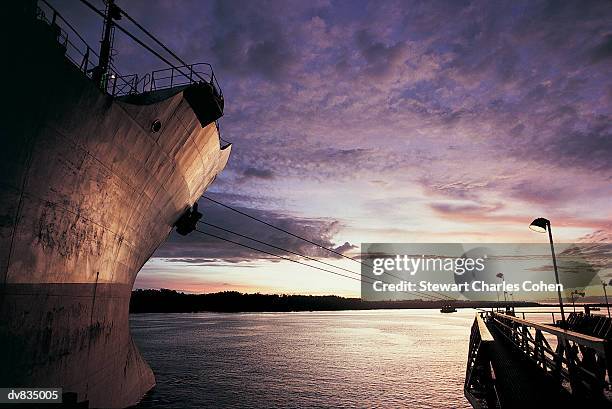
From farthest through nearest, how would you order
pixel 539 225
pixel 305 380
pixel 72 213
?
pixel 305 380, pixel 539 225, pixel 72 213

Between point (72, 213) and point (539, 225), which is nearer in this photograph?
point (72, 213)

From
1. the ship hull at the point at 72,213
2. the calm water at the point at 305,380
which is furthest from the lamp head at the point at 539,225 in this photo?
the ship hull at the point at 72,213

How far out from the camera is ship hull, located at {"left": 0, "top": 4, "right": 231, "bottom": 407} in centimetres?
680

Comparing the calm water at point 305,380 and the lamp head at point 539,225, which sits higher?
the lamp head at point 539,225

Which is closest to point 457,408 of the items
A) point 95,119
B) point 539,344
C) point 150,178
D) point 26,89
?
point 539,344

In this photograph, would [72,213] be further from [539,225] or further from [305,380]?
[305,380]

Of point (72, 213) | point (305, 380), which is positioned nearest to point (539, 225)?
point (72, 213)

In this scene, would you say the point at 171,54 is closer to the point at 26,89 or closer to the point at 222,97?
the point at 222,97

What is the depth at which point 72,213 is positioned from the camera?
8.38m

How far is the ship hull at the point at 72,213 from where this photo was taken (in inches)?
268

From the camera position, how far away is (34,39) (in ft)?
22.6

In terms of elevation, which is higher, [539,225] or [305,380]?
[539,225]

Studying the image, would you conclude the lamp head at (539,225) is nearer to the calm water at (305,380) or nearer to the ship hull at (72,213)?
the calm water at (305,380)

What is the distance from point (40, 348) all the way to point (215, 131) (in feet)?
36.0
